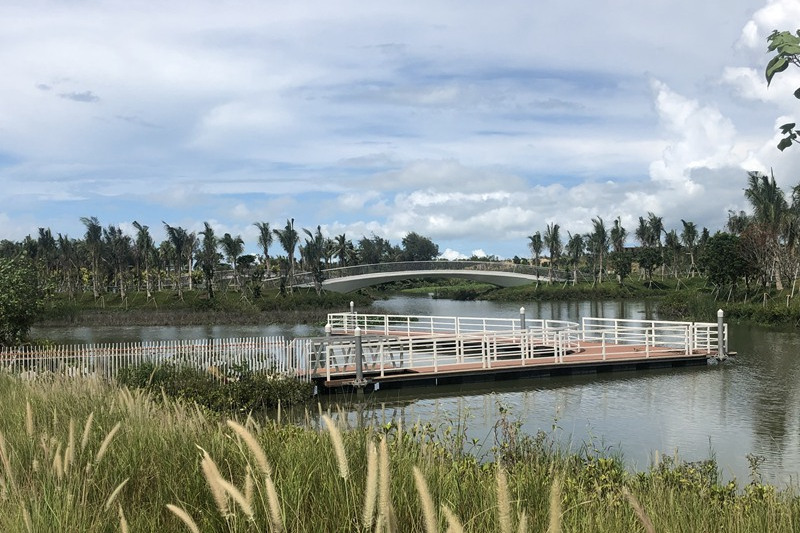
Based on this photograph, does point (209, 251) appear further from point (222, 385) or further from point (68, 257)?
point (222, 385)

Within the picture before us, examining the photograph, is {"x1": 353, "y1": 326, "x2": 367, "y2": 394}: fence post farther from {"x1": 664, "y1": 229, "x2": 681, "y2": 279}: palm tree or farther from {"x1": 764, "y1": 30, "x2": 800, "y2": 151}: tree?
{"x1": 664, "y1": 229, "x2": 681, "y2": 279}: palm tree

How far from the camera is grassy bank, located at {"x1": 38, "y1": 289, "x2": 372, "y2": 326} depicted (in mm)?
45562

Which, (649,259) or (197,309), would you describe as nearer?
(197,309)

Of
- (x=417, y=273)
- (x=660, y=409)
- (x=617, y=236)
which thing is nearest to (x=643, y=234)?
(x=617, y=236)

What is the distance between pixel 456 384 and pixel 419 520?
1602cm

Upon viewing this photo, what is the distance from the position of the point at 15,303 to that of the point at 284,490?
22.3 m

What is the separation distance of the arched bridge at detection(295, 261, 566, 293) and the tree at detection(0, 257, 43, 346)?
122 ft

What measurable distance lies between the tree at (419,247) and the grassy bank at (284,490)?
116569 mm

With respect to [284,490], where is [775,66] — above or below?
above

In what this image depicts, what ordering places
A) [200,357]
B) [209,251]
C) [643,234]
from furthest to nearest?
1. [643,234]
2. [209,251]
3. [200,357]

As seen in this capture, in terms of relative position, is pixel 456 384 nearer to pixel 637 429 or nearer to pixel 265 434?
pixel 637 429

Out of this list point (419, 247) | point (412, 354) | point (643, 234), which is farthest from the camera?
point (419, 247)

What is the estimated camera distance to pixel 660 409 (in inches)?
605

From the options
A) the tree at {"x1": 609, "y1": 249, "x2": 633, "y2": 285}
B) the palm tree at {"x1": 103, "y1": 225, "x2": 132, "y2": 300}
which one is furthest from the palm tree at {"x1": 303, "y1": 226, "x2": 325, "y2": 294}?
the tree at {"x1": 609, "y1": 249, "x2": 633, "y2": 285}
